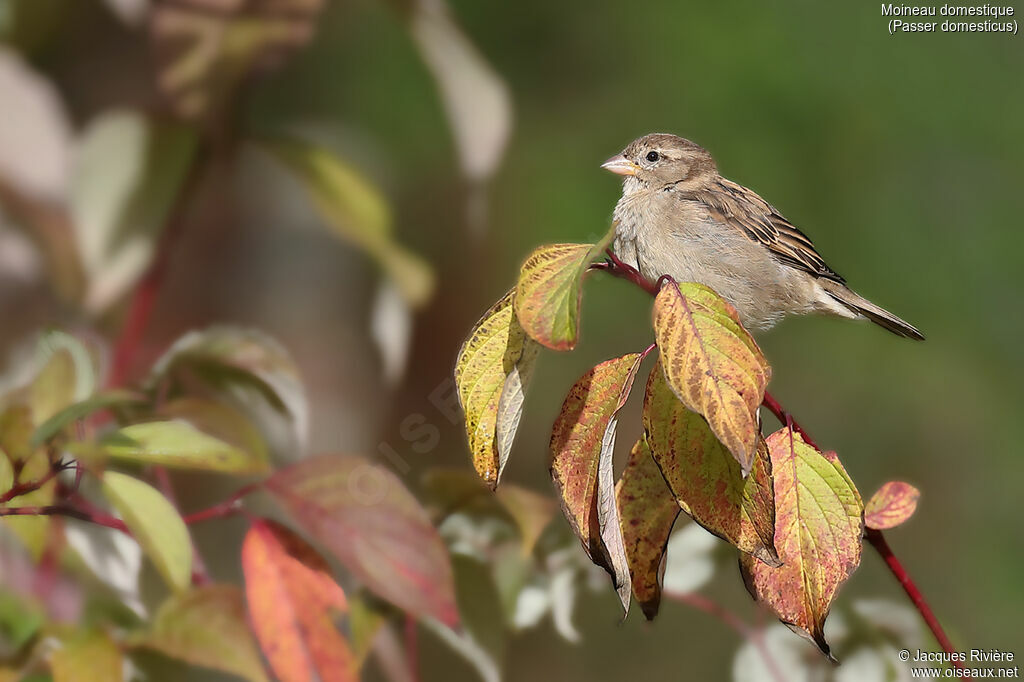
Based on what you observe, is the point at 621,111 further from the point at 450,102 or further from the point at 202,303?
the point at 450,102

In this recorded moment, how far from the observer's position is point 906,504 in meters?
0.73

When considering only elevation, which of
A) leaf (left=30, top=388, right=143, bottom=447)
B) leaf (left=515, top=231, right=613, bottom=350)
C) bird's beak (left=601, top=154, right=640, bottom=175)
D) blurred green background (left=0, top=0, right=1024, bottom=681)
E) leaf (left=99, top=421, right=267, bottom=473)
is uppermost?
leaf (left=515, top=231, right=613, bottom=350)

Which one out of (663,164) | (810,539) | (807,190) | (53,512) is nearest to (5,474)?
(53,512)

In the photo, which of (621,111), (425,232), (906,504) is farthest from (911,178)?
(906,504)

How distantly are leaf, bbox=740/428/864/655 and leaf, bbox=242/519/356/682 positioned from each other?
0.36 meters

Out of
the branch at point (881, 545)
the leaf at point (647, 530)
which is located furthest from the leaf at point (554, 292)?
the leaf at point (647, 530)

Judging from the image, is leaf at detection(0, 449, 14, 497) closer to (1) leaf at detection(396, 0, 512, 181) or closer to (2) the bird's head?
(1) leaf at detection(396, 0, 512, 181)

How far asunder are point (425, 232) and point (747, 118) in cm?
106

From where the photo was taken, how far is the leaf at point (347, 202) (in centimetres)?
109

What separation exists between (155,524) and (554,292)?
0.35 m

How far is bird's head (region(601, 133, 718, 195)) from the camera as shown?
1.25 m

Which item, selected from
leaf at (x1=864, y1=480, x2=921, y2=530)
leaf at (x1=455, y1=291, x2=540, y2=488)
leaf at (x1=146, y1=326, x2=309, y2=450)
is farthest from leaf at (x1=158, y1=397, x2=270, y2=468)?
leaf at (x1=864, y1=480, x2=921, y2=530)

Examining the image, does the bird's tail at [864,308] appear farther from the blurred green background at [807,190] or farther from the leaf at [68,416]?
the blurred green background at [807,190]

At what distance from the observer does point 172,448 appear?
75 cm
